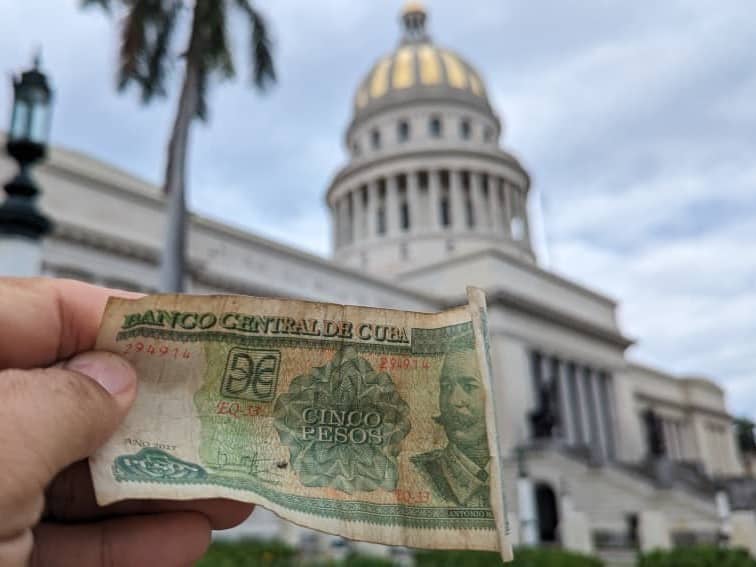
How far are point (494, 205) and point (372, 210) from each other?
9263 millimetres

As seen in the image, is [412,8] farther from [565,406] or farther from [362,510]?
[362,510]

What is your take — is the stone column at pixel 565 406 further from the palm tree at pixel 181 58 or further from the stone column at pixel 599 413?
the palm tree at pixel 181 58

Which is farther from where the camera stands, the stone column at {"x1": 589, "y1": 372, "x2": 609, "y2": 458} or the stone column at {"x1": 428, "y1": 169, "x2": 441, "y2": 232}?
the stone column at {"x1": 428, "y1": 169, "x2": 441, "y2": 232}

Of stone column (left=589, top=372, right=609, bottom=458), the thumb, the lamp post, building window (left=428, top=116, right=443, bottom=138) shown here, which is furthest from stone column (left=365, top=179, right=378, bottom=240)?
the thumb

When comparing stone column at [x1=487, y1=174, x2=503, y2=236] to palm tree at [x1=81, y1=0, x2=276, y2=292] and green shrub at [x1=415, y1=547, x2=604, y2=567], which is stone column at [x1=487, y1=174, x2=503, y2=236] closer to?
palm tree at [x1=81, y1=0, x2=276, y2=292]

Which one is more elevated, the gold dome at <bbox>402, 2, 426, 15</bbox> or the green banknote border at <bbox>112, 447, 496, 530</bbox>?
the gold dome at <bbox>402, 2, 426, 15</bbox>

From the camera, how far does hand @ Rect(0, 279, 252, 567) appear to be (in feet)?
5.84

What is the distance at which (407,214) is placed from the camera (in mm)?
50250

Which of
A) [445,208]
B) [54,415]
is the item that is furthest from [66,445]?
[445,208]

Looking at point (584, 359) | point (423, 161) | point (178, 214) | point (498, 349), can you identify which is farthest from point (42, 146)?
point (423, 161)

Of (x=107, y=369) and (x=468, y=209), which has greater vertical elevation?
(x=468, y=209)

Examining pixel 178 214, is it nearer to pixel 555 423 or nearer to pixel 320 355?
pixel 320 355

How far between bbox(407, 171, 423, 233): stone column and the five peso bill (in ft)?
152

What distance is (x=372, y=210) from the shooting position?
5091 centimetres
